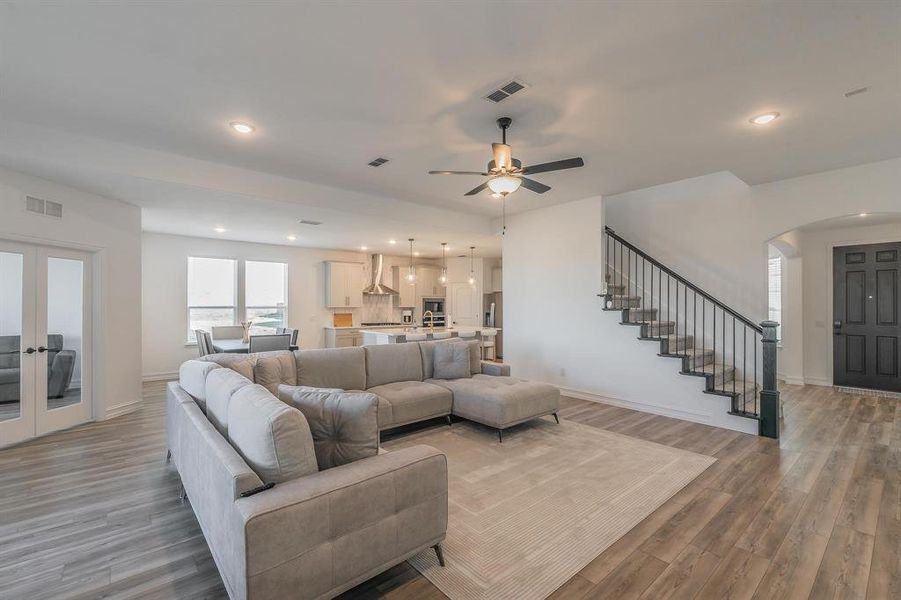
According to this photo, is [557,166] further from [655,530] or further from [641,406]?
[641,406]

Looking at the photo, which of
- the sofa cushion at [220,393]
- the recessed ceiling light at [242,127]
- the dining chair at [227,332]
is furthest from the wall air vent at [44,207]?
the sofa cushion at [220,393]

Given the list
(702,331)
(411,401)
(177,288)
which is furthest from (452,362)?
(177,288)

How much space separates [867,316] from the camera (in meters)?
6.27

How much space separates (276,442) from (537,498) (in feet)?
6.51

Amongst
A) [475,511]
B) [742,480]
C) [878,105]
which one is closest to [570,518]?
[475,511]

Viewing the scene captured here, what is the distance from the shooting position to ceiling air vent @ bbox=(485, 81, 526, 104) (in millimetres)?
2799

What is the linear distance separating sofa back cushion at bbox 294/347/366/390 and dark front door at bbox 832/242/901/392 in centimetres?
770

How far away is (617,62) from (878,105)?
2.36 meters

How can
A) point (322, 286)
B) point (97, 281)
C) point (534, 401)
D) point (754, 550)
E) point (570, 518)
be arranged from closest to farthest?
1. point (754, 550)
2. point (570, 518)
3. point (534, 401)
4. point (97, 281)
5. point (322, 286)

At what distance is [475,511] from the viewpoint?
8.94 feet

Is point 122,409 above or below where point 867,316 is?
below

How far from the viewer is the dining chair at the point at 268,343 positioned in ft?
17.2

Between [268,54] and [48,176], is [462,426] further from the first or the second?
[48,176]

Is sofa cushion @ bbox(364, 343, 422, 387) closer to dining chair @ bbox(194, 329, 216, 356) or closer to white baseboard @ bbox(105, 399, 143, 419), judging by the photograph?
dining chair @ bbox(194, 329, 216, 356)
